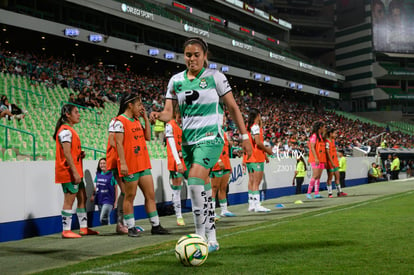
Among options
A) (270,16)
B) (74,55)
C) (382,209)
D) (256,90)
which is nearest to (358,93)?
(270,16)

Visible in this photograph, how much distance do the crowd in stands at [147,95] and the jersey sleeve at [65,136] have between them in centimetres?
1223

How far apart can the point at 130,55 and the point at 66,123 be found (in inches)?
1248

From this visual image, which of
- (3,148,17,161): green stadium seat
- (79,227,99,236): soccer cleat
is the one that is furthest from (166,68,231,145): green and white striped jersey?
(3,148,17,161): green stadium seat

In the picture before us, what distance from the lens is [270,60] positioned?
53906 mm

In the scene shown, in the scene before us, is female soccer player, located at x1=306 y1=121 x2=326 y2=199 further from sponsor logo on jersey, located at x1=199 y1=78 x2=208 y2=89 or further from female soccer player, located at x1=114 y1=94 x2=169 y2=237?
sponsor logo on jersey, located at x1=199 y1=78 x2=208 y2=89

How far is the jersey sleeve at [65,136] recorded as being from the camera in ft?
23.6

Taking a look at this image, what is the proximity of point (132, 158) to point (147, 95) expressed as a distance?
24.9m

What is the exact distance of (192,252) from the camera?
4.30 m

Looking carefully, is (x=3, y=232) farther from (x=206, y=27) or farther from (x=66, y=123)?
(x=206, y=27)

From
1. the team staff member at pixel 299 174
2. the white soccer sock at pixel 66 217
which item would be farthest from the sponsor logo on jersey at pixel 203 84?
the team staff member at pixel 299 174

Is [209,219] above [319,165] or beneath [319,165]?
beneath

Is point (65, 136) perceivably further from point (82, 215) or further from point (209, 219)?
point (209, 219)

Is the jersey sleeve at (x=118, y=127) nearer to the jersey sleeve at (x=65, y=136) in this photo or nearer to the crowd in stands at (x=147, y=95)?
the jersey sleeve at (x=65, y=136)

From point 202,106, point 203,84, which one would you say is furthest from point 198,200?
point 203,84
